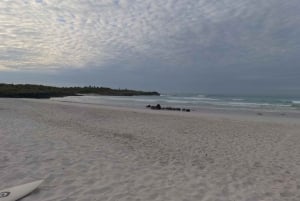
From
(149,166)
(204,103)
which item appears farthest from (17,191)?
(204,103)

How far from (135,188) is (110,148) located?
10.7ft

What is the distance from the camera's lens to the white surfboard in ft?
13.9

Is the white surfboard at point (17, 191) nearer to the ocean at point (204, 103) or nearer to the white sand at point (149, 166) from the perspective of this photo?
the white sand at point (149, 166)

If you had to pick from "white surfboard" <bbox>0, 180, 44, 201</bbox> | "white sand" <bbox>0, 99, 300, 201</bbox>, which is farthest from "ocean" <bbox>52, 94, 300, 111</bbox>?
"white surfboard" <bbox>0, 180, 44, 201</bbox>

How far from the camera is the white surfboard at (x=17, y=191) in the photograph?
423cm

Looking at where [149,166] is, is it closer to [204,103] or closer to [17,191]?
[17,191]

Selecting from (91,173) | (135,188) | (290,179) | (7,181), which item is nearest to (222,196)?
(135,188)

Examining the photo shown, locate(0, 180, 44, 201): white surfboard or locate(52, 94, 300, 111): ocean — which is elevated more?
locate(52, 94, 300, 111): ocean

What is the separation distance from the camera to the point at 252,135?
11141 mm

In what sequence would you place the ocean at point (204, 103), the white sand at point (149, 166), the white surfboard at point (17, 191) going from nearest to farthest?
the white surfboard at point (17, 191), the white sand at point (149, 166), the ocean at point (204, 103)

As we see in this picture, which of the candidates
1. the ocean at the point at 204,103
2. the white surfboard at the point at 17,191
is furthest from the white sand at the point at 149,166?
the ocean at the point at 204,103

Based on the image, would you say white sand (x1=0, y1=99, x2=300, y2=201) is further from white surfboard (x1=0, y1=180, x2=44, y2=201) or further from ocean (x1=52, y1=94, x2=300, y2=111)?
ocean (x1=52, y1=94, x2=300, y2=111)

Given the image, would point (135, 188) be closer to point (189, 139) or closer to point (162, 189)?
point (162, 189)

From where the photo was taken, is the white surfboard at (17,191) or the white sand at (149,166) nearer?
the white surfboard at (17,191)
